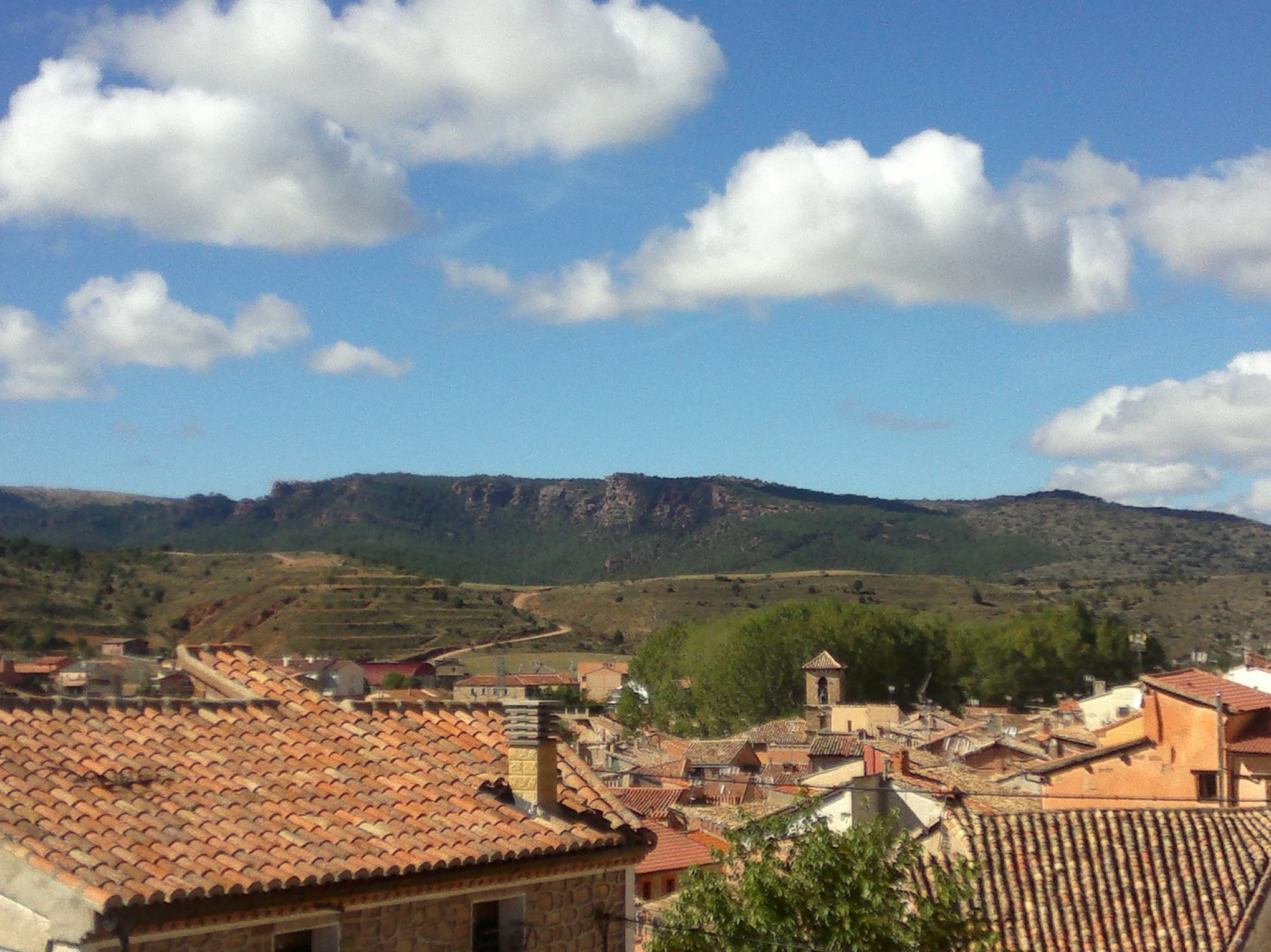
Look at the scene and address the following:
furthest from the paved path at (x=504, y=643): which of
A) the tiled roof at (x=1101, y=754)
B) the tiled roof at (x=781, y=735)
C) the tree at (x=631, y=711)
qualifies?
the tiled roof at (x=1101, y=754)

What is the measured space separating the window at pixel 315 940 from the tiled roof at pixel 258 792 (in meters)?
0.41

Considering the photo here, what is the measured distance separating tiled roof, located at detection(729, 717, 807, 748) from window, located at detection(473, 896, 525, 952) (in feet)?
144

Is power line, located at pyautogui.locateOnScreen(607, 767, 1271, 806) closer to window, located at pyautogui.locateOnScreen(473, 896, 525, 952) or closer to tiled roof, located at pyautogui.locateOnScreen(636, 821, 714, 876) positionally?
tiled roof, located at pyautogui.locateOnScreen(636, 821, 714, 876)

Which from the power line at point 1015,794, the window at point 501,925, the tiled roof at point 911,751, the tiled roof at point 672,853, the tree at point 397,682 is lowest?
the tree at point 397,682

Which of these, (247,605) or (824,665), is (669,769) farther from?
(247,605)

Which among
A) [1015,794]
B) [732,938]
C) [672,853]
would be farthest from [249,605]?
[732,938]

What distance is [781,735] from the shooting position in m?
59.2

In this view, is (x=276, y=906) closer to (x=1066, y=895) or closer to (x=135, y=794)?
(x=135, y=794)

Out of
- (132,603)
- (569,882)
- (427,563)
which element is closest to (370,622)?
(132,603)

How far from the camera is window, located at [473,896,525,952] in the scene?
9.27 metres

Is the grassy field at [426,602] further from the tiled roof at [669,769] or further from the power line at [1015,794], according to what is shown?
the power line at [1015,794]

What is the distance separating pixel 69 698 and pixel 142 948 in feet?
8.20

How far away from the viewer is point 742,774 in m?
41.9

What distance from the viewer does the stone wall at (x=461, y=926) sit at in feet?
26.3
